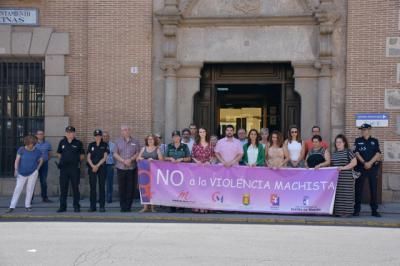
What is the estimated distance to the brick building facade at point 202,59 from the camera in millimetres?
13703

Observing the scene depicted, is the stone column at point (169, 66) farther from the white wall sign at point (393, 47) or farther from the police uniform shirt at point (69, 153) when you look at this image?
the white wall sign at point (393, 47)

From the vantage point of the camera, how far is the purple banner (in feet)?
37.3

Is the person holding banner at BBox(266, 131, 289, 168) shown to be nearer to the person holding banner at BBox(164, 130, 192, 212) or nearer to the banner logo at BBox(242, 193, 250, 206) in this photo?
the banner logo at BBox(242, 193, 250, 206)

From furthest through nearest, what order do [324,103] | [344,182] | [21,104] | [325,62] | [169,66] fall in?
[21,104] → [169,66] → [324,103] → [325,62] → [344,182]

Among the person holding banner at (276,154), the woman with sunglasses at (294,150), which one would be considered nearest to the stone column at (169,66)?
the person holding banner at (276,154)

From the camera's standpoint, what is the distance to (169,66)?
568 inches

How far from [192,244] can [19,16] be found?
9685mm

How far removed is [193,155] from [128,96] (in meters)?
3.43

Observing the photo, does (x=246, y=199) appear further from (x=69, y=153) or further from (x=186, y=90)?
(x=186, y=90)

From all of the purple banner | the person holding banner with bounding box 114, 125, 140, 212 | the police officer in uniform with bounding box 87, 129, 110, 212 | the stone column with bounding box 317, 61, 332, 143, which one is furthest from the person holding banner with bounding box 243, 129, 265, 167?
the police officer in uniform with bounding box 87, 129, 110, 212

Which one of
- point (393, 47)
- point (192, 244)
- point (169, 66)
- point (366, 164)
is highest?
point (393, 47)

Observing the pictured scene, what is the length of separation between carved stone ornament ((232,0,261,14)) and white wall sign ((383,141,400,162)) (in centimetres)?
481

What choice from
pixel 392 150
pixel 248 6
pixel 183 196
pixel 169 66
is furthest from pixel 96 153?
pixel 392 150

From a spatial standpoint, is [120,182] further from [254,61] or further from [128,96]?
[254,61]
